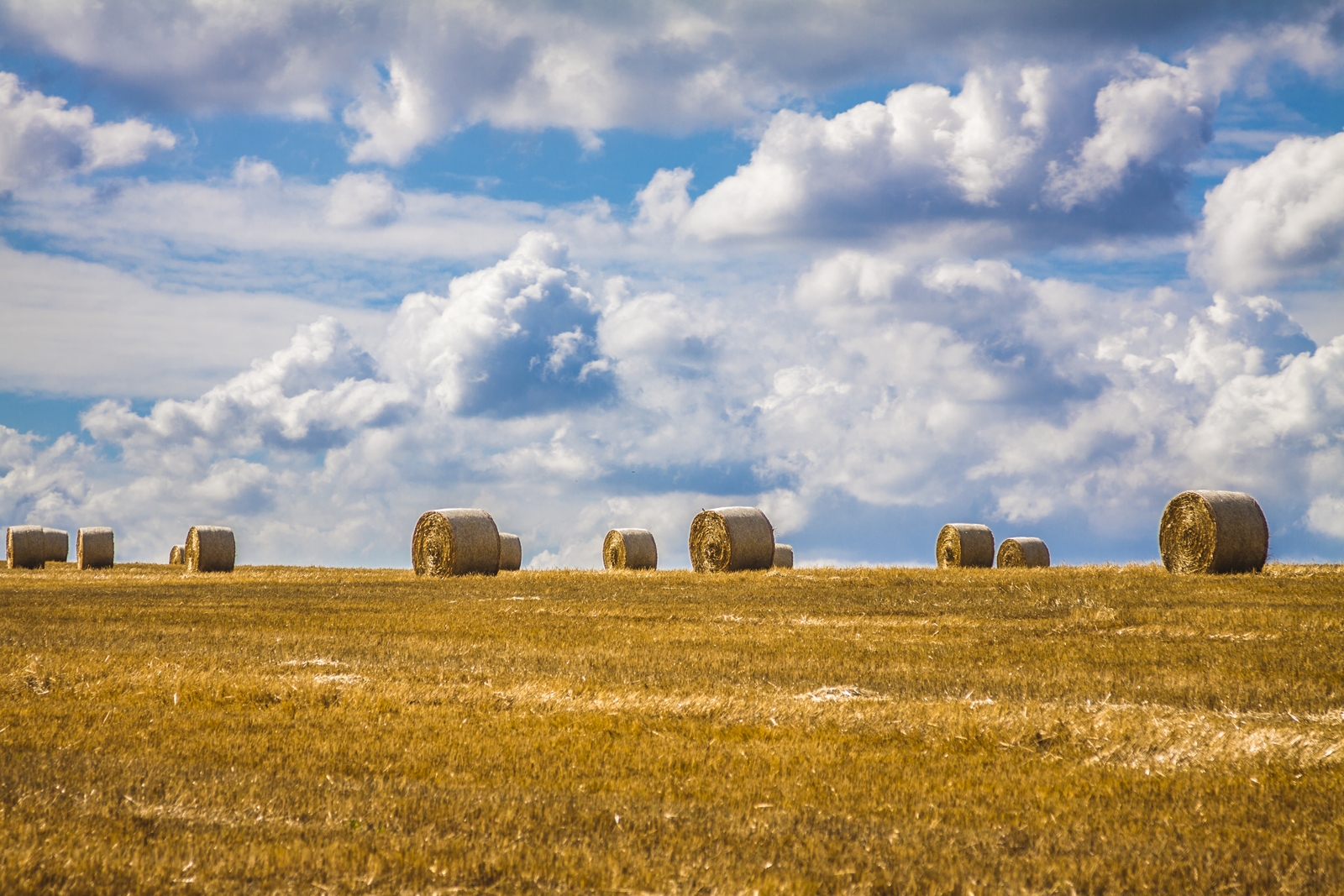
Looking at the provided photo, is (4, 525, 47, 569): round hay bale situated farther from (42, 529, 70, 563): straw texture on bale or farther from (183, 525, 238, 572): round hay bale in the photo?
(183, 525, 238, 572): round hay bale

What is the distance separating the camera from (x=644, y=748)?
419 inches

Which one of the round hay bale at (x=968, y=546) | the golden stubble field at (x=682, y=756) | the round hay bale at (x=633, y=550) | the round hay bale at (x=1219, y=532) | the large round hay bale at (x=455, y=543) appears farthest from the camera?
the round hay bale at (x=633, y=550)

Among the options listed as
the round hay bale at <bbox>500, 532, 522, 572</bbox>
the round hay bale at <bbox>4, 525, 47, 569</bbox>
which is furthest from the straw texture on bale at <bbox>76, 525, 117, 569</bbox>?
the round hay bale at <bbox>500, 532, 522, 572</bbox>

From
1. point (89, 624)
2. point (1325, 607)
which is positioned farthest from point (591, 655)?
point (1325, 607)

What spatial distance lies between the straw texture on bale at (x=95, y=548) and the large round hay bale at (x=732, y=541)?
34970mm

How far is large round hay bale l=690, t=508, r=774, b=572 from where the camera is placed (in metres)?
39.5

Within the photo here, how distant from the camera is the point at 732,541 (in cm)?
3938

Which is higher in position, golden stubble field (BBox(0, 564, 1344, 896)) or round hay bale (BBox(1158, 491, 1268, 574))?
round hay bale (BBox(1158, 491, 1268, 574))

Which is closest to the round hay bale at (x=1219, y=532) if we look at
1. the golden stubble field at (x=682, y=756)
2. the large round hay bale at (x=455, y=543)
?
the golden stubble field at (x=682, y=756)

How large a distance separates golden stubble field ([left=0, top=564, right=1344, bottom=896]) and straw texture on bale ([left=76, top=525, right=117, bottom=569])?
132 feet

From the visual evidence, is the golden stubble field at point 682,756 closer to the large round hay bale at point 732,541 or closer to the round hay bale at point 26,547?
the large round hay bale at point 732,541

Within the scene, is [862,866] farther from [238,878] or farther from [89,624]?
[89,624]

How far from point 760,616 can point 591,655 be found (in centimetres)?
686

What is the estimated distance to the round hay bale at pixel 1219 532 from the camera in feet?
102
